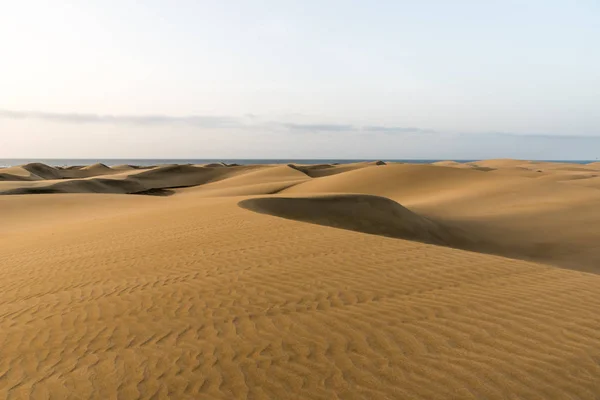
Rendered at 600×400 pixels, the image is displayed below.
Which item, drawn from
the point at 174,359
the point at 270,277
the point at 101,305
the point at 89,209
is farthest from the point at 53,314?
the point at 89,209

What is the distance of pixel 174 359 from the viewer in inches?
165

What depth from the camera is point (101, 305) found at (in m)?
5.71

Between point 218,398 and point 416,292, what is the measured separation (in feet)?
10.5

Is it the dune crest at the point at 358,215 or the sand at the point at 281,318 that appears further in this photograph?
the dune crest at the point at 358,215

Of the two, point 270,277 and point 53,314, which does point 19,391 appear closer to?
point 53,314

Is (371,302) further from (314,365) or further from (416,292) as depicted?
(314,365)

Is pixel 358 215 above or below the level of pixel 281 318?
below

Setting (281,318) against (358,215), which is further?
(358,215)

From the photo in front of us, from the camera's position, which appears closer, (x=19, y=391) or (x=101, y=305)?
(x=19, y=391)

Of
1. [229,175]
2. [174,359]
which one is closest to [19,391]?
[174,359]

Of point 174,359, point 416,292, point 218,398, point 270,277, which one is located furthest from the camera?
point 270,277

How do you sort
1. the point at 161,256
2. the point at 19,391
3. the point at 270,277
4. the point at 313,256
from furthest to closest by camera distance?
the point at 161,256, the point at 313,256, the point at 270,277, the point at 19,391

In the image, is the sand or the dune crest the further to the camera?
the dune crest

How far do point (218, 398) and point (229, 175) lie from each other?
178 ft
